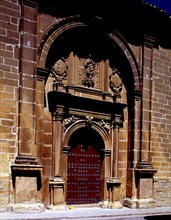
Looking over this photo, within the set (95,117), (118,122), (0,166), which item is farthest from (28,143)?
(118,122)

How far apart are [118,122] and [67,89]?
74.3 inches

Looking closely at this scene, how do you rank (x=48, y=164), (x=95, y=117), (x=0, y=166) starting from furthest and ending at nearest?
(x=95, y=117) → (x=48, y=164) → (x=0, y=166)

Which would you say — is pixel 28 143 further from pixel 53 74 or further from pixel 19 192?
pixel 53 74

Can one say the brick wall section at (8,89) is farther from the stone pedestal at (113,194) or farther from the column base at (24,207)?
the stone pedestal at (113,194)

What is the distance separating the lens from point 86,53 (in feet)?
32.3

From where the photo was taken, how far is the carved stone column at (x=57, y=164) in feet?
28.5

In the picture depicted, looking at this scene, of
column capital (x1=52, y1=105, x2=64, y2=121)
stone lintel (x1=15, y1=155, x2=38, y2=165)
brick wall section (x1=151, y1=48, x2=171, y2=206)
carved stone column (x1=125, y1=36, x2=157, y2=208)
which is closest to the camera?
stone lintel (x1=15, y1=155, x2=38, y2=165)

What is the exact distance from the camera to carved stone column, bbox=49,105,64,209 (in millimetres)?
8680

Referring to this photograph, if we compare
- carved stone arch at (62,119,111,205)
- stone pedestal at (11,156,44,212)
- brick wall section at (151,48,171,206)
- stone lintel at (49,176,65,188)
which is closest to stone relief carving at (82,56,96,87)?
carved stone arch at (62,119,111,205)

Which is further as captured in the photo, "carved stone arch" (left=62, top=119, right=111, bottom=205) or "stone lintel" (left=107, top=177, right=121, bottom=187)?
"stone lintel" (left=107, top=177, right=121, bottom=187)

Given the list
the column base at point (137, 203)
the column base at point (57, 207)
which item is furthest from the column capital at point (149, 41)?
the column base at point (57, 207)

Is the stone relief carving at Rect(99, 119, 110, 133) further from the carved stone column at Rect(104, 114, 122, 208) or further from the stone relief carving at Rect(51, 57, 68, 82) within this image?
the stone relief carving at Rect(51, 57, 68, 82)

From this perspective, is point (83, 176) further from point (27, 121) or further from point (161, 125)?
point (161, 125)

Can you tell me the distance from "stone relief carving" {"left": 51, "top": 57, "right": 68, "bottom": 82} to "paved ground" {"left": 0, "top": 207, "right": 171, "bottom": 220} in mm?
3312
